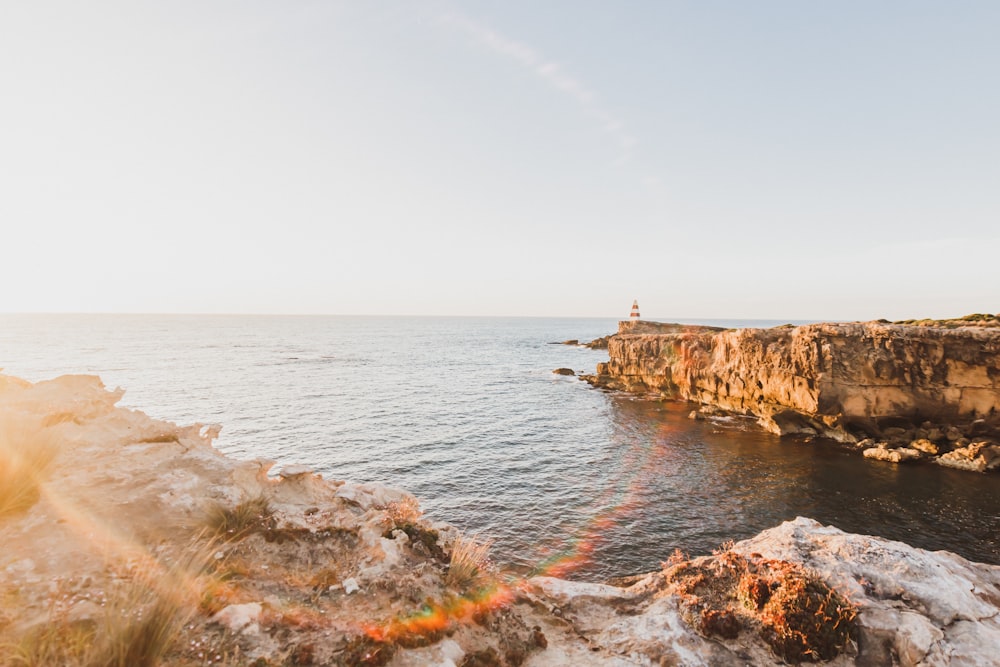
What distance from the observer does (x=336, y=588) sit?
6766mm

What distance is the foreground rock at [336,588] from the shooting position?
210 inches

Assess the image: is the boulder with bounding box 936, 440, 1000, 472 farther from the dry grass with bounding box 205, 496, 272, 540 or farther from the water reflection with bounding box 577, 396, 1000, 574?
the dry grass with bounding box 205, 496, 272, 540

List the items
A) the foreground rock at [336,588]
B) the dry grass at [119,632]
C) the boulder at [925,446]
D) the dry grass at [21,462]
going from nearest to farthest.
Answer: the dry grass at [119,632] → the foreground rock at [336,588] → the dry grass at [21,462] → the boulder at [925,446]

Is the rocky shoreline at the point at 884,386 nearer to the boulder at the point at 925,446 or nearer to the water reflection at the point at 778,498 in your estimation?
the boulder at the point at 925,446

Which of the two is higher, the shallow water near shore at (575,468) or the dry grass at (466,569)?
the dry grass at (466,569)

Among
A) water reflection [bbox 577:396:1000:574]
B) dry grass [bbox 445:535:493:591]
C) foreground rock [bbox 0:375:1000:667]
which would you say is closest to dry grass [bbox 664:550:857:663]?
foreground rock [bbox 0:375:1000:667]

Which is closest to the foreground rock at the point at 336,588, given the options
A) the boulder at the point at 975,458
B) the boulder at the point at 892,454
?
the boulder at the point at 892,454

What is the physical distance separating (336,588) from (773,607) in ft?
23.6

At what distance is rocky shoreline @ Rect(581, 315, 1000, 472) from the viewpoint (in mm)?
27094

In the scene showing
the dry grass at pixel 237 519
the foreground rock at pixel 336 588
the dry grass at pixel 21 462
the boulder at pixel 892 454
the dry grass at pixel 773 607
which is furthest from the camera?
the boulder at pixel 892 454

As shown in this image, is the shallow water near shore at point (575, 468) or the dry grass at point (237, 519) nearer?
the dry grass at point (237, 519)

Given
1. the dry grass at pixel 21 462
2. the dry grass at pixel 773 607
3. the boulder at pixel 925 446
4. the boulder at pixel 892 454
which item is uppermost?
the dry grass at pixel 21 462

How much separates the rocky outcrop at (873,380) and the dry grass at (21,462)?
39.3m

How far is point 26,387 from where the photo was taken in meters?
12.0
